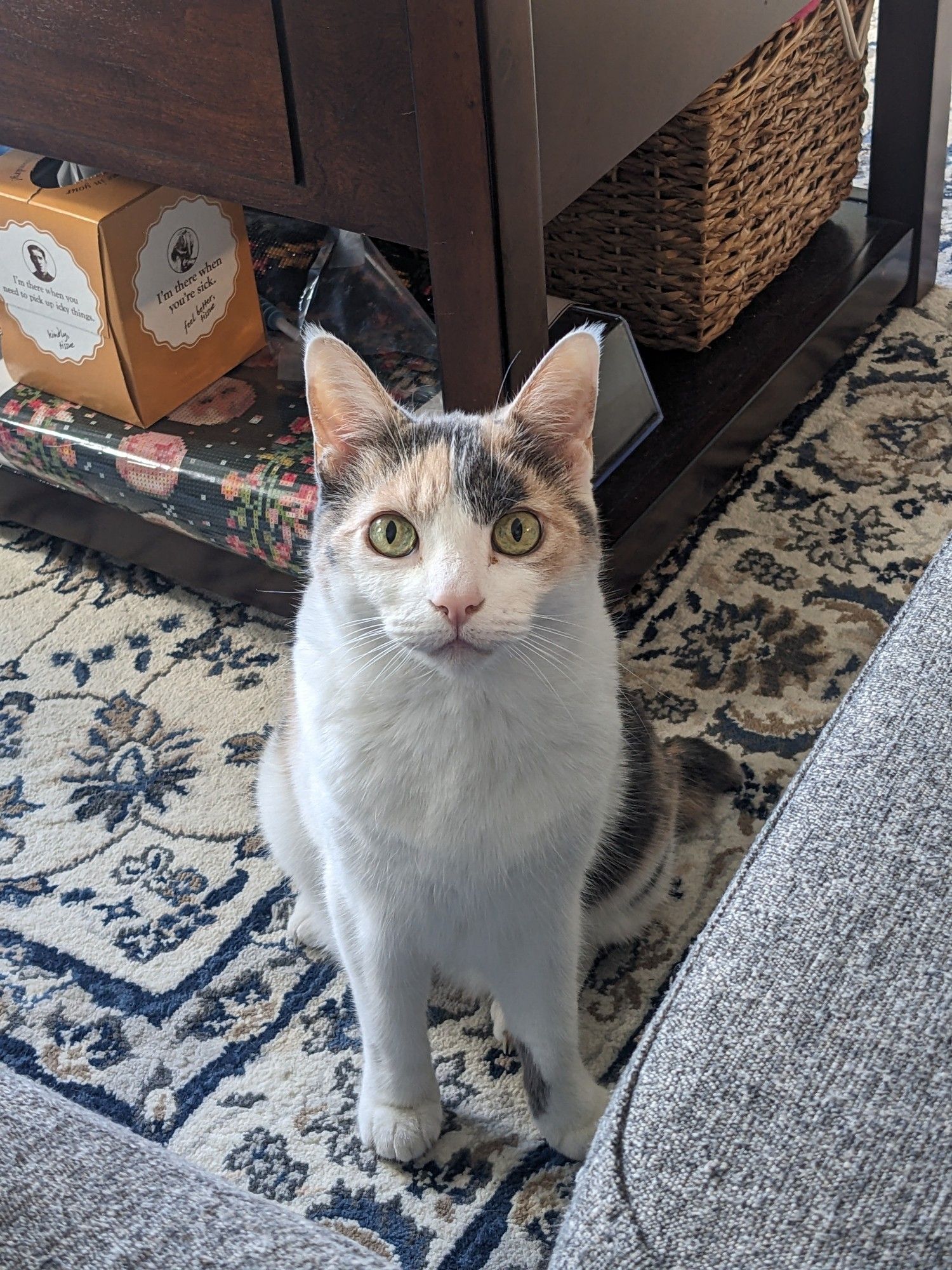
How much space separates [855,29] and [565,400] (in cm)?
119

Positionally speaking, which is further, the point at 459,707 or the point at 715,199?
the point at 715,199

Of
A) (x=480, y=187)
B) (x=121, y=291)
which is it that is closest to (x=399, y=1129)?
(x=480, y=187)

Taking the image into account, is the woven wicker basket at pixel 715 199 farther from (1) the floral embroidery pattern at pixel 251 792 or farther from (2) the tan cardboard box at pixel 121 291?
(2) the tan cardboard box at pixel 121 291

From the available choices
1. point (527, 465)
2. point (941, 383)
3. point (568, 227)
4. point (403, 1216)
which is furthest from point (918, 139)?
point (403, 1216)

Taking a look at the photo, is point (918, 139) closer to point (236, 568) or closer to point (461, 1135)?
point (236, 568)

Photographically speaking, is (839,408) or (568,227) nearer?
(568,227)

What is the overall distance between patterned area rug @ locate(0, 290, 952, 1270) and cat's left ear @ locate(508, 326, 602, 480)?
526 mm

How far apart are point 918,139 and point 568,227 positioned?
638mm

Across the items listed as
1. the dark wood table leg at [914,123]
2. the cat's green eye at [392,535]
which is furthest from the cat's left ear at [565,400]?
the dark wood table leg at [914,123]

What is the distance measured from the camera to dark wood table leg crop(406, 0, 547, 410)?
86 centimetres

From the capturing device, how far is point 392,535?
0.74 m

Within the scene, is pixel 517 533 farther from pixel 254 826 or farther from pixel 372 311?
pixel 372 311

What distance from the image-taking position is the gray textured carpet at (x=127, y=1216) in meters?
0.41

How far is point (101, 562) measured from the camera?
5.27 ft
